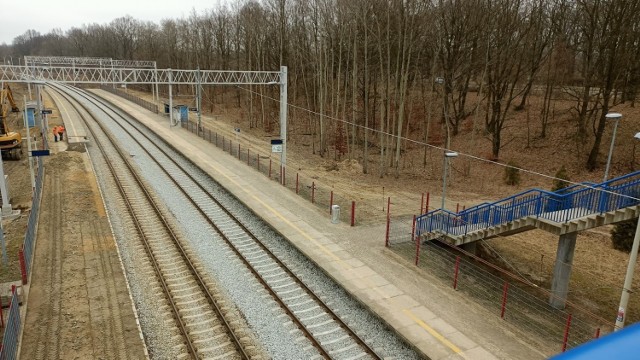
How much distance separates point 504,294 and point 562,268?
370 centimetres

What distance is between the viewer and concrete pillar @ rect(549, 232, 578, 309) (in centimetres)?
1562

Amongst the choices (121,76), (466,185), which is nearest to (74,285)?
(121,76)

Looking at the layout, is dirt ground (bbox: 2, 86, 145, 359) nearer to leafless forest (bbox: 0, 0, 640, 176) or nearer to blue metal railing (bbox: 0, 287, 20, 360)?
blue metal railing (bbox: 0, 287, 20, 360)

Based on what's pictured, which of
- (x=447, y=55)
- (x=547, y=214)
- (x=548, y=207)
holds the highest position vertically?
(x=447, y=55)

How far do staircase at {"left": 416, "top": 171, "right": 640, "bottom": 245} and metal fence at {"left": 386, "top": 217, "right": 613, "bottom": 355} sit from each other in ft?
3.17

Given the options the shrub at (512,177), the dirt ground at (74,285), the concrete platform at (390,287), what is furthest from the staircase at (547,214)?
the shrub at (512,177)

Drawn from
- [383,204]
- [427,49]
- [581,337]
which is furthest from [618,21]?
[581,337]

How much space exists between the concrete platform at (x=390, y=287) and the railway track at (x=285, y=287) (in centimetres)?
120

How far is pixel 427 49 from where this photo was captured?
4081cm

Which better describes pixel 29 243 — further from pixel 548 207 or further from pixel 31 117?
pixel 31 117

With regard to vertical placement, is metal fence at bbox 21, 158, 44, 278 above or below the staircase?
below

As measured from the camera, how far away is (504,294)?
1357cm

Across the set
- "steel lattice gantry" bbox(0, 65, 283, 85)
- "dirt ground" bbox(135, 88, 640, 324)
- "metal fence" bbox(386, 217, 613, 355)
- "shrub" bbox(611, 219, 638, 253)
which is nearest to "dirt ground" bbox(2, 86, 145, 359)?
"steel lattice gantry" bbox(0, 65, 283, 85)

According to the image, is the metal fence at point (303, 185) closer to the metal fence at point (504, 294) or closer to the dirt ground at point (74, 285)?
the metal fence at point (504, 294)
